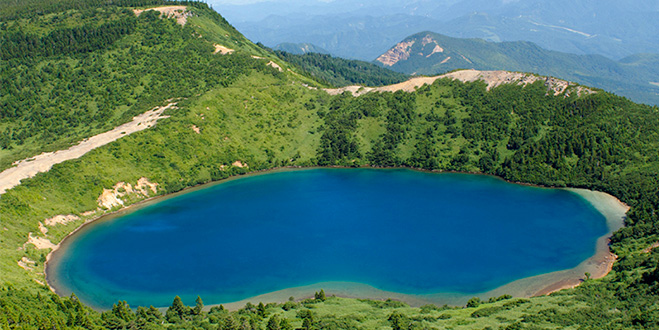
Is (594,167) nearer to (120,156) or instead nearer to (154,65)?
(120,156)

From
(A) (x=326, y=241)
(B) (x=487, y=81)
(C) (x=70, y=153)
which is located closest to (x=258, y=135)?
(C) (x=70, y=153)

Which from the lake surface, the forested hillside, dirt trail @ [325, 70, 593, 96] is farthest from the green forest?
the lake surface

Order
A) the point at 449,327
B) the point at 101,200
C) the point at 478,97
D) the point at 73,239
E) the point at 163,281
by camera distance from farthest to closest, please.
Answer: the point at 478,97
the point at 101,200
the point at 73,239
the point at 163,281
the point at 449,327

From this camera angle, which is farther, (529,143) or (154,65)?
(154,65)

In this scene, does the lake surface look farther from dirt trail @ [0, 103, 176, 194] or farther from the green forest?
dirt trail @ [0, 103, 176, 194]

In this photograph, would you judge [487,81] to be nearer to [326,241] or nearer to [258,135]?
[258,135]

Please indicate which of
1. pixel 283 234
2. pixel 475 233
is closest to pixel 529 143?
pixel 475 233
